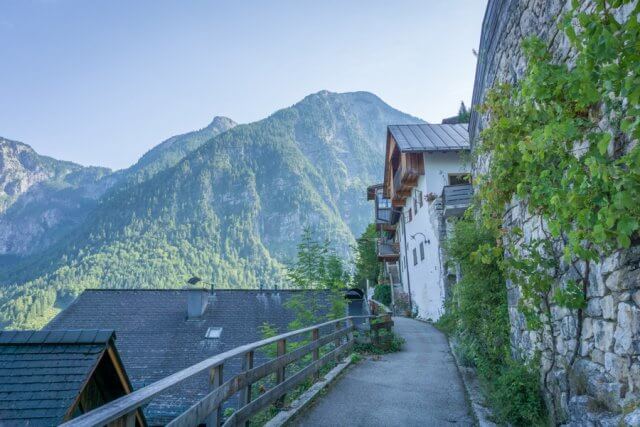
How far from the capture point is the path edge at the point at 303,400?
18.5 feet

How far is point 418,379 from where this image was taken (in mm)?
8789

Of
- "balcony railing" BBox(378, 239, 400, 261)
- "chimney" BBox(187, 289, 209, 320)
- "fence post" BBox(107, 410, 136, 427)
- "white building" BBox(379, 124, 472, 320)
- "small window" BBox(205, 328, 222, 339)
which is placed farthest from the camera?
"balcony railing" BBox(378, 239, 400, 261)

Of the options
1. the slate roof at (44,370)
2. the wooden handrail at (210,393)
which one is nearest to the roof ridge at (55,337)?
the slate roof at (44,370)

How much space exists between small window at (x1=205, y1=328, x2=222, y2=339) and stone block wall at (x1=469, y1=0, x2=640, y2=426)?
2073cm

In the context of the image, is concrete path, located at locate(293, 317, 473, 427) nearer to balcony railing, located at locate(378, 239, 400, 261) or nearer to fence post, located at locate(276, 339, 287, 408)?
fence post, located at locate(276, 339, 287, 408)

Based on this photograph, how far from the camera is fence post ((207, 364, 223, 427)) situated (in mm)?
4082

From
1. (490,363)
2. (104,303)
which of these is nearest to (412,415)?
(490,363)

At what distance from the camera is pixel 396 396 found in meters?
7.43

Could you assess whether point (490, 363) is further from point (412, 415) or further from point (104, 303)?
point (104, 303)

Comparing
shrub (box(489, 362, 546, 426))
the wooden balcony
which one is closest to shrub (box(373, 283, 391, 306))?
the wooden balcony

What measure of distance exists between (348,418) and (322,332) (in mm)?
7837

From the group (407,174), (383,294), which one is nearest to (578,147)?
(407,174)

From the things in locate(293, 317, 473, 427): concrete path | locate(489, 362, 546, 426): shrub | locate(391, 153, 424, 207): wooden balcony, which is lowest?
locate(293, 317, 473, 427): concrete path

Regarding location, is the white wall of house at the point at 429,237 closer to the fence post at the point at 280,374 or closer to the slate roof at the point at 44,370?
the fence post at the point at 280,374
